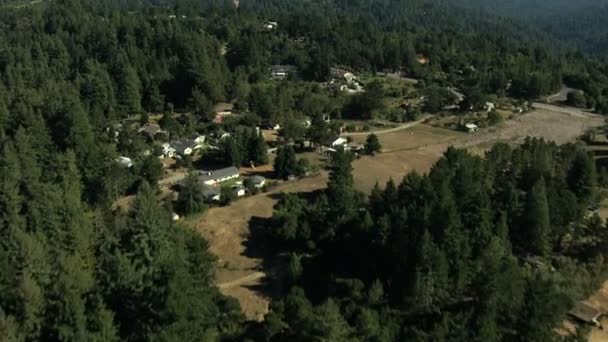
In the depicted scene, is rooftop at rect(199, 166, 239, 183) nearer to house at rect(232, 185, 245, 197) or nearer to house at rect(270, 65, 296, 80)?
house at rect(232, 185, 245, 197)

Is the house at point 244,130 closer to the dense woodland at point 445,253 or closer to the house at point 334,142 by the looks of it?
the house at point 334,142

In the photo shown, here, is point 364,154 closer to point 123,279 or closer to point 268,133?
point 268,133

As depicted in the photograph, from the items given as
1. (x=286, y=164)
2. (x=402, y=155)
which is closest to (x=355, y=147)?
(x=402, y=155)

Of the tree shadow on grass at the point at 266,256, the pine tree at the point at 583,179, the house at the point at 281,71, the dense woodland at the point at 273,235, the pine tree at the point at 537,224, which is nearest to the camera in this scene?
the dense woodland at the point at 273,235

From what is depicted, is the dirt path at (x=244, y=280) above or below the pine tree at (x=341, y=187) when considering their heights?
below

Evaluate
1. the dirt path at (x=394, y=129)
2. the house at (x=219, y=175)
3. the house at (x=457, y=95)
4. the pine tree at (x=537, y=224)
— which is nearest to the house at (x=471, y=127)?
the dirt path at (x=394, y=129)

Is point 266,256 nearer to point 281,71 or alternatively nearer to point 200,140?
point 200,140

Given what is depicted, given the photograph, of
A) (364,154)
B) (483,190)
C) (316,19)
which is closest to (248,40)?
(316,19)
